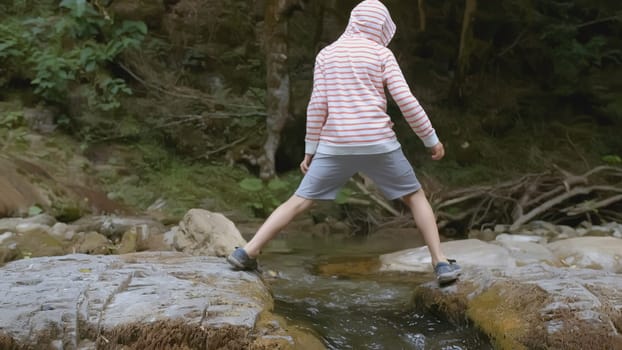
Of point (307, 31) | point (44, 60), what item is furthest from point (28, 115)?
point (307, 31)

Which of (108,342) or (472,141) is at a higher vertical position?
(108,342)

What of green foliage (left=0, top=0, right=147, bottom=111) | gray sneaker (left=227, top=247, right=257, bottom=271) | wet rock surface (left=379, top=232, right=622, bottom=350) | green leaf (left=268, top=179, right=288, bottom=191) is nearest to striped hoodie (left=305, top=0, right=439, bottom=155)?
gray sneaker (left=227, top=247, right=257, bottom=271)

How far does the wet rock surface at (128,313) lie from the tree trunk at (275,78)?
21.7 feet

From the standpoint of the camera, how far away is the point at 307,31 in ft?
38.9

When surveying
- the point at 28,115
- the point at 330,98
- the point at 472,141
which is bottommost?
the point at 472,141

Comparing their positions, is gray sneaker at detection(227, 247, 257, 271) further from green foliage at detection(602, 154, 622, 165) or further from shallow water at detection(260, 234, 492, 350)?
green foliage at detection(602, 154, 622, 165)

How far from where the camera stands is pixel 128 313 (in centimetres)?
221

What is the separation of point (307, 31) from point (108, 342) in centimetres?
1040

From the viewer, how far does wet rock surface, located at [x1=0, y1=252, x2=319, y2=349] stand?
2104 mm

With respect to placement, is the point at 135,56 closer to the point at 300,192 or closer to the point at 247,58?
the point at 247,58

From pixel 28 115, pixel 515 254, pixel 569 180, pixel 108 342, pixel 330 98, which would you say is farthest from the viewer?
pixel 28 115

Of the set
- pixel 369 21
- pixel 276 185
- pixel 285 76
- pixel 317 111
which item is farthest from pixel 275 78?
pixel 317 111

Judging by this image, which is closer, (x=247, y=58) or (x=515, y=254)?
(x=515, y=254)

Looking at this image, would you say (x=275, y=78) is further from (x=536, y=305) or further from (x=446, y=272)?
(x=536, y=305)
